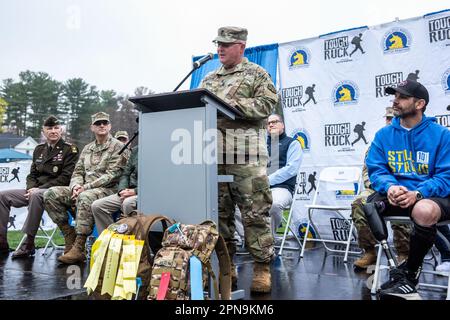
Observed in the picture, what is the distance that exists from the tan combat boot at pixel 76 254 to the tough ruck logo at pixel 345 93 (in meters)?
3.67

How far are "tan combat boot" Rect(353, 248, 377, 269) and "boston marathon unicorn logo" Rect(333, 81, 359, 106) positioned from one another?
226 centimetres

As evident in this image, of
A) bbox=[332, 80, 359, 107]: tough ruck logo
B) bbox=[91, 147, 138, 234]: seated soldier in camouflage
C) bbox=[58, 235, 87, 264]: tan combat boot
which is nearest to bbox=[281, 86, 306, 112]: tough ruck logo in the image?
bbox=[332, 80, 359, 107]: tough ruck logo

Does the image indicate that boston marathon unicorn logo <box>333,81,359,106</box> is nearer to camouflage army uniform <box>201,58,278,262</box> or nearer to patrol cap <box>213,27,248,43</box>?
camouflage army uniform <box>201,58,278,262</box>

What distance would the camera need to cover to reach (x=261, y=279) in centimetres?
279

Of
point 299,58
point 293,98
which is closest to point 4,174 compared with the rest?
point 293,98

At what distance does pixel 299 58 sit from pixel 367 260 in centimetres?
317

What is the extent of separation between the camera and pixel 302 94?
5738 mm

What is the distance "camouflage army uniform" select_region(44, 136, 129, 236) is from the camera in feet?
14.4

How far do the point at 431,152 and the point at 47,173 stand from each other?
417cm

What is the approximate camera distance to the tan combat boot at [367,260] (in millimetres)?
3719

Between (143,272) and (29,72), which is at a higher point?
(29,72)

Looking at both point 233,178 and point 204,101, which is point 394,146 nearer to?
point 233,178
